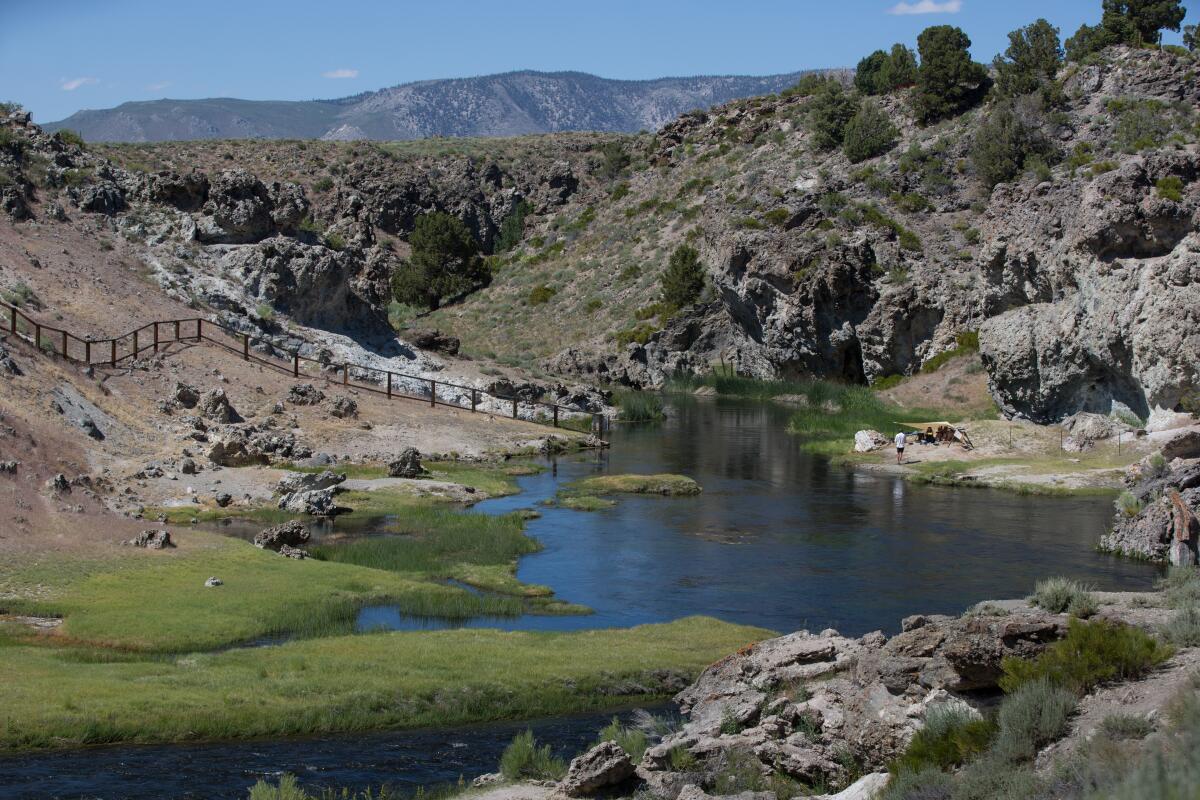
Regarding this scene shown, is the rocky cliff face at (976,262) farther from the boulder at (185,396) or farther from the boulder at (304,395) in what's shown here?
the boulder at (185,396)

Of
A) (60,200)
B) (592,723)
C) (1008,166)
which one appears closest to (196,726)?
(592,723)

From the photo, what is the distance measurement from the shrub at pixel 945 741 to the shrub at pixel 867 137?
279ft

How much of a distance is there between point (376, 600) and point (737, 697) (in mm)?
10314

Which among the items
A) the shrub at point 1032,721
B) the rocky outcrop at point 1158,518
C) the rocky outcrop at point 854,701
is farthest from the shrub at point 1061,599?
the rocky outcrop at point 1158,518

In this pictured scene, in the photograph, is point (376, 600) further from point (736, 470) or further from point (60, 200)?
point (60, 200)

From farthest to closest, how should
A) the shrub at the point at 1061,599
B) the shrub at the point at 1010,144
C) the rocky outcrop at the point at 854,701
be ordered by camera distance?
1. the shrub at the point at 1010,144
2. the shrub at the point at 1061,599
3. the rocky outcrop at the point at 854,701

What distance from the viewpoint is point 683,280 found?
9256cm

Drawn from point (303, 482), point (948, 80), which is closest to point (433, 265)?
point (948, 80)

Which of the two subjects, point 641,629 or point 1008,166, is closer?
point 641,629

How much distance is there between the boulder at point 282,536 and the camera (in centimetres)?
A: 3068

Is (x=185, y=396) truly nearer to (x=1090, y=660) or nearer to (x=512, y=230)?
(x=1090, y=660)

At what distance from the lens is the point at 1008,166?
81.6 m

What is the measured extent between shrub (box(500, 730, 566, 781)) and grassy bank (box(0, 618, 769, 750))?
9.90 ft

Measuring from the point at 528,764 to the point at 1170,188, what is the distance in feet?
147
